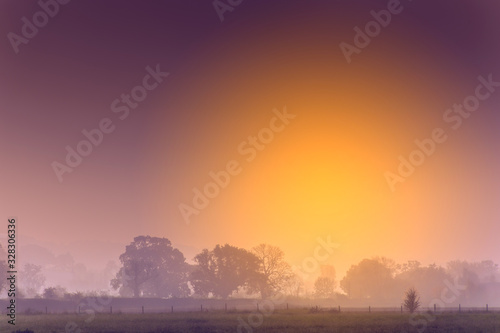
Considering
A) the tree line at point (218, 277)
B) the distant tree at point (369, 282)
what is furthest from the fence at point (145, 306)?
the distant tree at point (369, 282)

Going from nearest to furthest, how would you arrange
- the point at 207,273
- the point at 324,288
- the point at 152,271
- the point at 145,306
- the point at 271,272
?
the point at 145,306 < the point at 152,271 < the point at 207,273 < the point at 271,272 < the point at 324,288

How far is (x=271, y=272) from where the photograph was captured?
143 m

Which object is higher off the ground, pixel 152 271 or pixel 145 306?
pixel 152 271

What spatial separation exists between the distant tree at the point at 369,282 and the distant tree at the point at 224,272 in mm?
45776

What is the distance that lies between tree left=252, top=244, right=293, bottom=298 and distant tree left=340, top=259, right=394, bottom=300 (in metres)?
35.5

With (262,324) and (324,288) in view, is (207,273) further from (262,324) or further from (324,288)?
(262,324)

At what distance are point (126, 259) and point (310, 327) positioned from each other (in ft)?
304

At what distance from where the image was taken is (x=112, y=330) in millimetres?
61844

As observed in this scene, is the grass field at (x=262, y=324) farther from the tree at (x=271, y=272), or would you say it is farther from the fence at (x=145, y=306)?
the tree at (x=271, y=272)

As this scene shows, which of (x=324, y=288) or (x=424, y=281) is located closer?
(x=324, y=288)

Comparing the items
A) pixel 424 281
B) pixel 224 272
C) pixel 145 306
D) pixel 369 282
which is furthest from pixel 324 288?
pixel 145 306

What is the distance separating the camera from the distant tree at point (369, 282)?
172 metres

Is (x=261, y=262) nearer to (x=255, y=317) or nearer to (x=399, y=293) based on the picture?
→ (x=399, y=293)

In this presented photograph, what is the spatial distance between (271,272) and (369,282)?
150 feet
